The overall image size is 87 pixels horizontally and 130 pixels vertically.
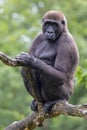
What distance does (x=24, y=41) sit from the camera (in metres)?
23.3

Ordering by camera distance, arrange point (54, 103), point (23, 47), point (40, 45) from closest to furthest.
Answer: point (54, 103)
point (40, 45)
point (23, 47)

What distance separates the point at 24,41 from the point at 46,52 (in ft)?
45.3

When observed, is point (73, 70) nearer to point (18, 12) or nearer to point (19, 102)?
point (19, 102)

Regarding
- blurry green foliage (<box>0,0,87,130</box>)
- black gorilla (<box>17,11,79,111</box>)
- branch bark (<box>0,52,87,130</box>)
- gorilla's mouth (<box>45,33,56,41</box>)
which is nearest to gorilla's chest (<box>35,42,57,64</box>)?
black gorilla (<box>17,11,79,111</box>)

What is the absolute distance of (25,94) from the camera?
22922 mm

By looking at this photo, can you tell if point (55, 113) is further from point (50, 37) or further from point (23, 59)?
point (50, 37)

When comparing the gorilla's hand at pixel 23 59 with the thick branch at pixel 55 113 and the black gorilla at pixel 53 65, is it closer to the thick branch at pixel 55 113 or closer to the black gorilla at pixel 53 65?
the black gorilla at pixel 53 65

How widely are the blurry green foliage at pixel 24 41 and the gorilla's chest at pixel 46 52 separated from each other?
7477mm

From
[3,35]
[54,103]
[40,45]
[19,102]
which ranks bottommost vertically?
[19,102]

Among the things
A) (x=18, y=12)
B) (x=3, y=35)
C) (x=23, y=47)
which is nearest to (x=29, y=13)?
(x=18, y=12)

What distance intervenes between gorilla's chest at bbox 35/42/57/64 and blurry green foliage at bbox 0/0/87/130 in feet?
24.5

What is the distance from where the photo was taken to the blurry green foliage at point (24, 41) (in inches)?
843

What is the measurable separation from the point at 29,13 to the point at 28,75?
2021 centimetres

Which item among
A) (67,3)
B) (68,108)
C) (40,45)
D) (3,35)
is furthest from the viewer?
(67,3)
